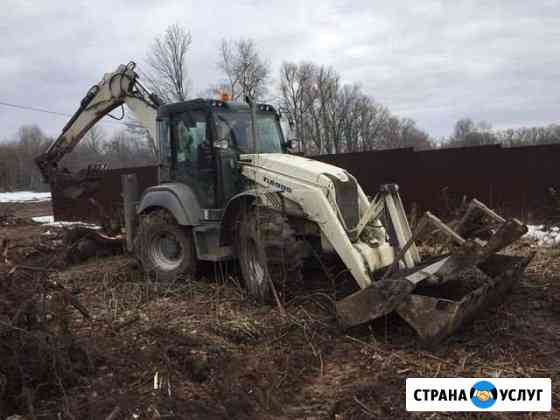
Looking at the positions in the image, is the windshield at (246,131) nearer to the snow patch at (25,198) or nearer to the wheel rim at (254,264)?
the wheel rim at (254,264)

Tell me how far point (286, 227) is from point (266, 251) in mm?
340

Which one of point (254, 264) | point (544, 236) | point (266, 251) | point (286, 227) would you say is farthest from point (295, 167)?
point (544, 236)

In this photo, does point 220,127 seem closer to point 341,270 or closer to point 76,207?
point 341,270

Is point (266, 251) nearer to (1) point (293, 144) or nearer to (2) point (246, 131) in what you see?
(2) point (246, 131)

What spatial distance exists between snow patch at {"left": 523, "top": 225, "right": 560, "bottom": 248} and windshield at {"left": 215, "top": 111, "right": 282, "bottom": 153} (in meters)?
4.41

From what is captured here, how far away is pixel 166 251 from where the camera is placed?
7.25 meters

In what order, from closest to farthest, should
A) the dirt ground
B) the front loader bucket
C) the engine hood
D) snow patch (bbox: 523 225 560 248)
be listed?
the dirt ground < the front loader bucket < the engine hood < snow patch (bbox: 523 225 560 248)

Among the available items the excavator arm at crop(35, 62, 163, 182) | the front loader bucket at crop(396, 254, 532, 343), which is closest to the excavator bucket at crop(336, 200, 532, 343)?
the front loader bucket at crop(396, 254, 532, 343)

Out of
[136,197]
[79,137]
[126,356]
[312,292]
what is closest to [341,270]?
[312,292]

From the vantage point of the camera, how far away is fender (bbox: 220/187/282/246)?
5758 millimetres

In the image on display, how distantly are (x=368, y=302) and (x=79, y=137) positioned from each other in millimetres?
7658

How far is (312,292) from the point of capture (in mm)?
5676

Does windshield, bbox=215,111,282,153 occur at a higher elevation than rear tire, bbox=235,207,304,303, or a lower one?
higher

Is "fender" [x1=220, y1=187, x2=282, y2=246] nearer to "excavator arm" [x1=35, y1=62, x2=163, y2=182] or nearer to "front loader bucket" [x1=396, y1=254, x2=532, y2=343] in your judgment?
"front loader bucket" [x1=396, y1=254, x2=532, y2=343]
